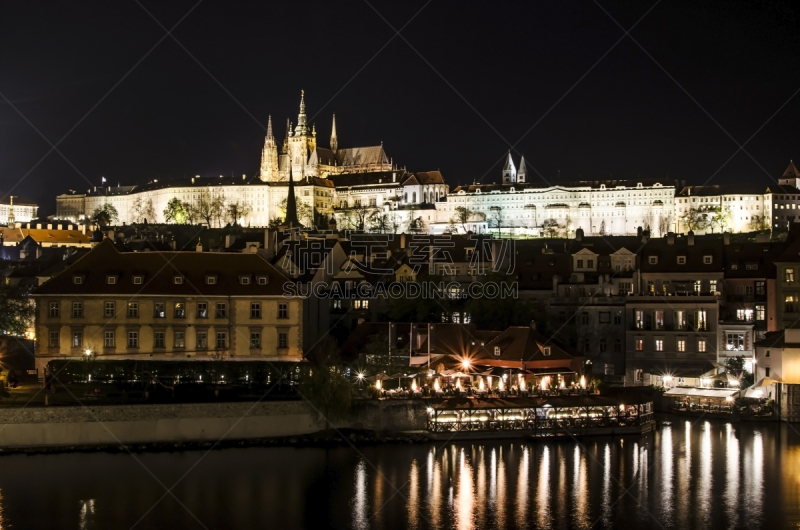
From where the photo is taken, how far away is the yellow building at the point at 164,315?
39469 mm

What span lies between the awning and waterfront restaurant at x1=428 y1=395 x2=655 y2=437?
426 centimetres

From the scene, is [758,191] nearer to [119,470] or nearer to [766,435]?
[766,435]

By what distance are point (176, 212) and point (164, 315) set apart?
122024 mm

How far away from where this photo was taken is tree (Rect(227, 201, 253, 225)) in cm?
15610

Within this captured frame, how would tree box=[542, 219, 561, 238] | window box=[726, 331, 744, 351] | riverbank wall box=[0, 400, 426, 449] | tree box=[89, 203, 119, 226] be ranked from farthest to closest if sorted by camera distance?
1. tree box=[89, 203, 119, 226]
2. tree box=[542, 219, 561, 238]
3. window box=[726, 331, 744, 351]
4. riverbank wall box=[0, 400, 426, 449]

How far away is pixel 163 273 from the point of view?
40.9 m

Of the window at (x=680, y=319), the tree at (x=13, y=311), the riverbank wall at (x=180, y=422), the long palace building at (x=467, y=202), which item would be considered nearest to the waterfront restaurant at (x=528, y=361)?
the riverbank wall at (x=180, y=422)

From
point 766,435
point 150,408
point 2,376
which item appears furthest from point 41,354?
point 766,435

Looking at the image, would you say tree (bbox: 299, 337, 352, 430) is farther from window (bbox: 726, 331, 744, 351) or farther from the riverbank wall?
window (bbox: 726, 331, 744, 351)

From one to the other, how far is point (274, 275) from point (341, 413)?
7867mm

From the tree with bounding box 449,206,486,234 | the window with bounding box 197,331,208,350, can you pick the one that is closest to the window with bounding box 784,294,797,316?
the window with bounding box 197,331,208,350

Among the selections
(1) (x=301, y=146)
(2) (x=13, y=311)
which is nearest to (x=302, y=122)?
(1) (x=301, y=146)

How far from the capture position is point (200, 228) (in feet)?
466

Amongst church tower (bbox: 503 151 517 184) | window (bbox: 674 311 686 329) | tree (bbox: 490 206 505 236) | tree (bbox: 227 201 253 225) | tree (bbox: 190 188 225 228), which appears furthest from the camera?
church tower (bbox: 503 151 517 184)
